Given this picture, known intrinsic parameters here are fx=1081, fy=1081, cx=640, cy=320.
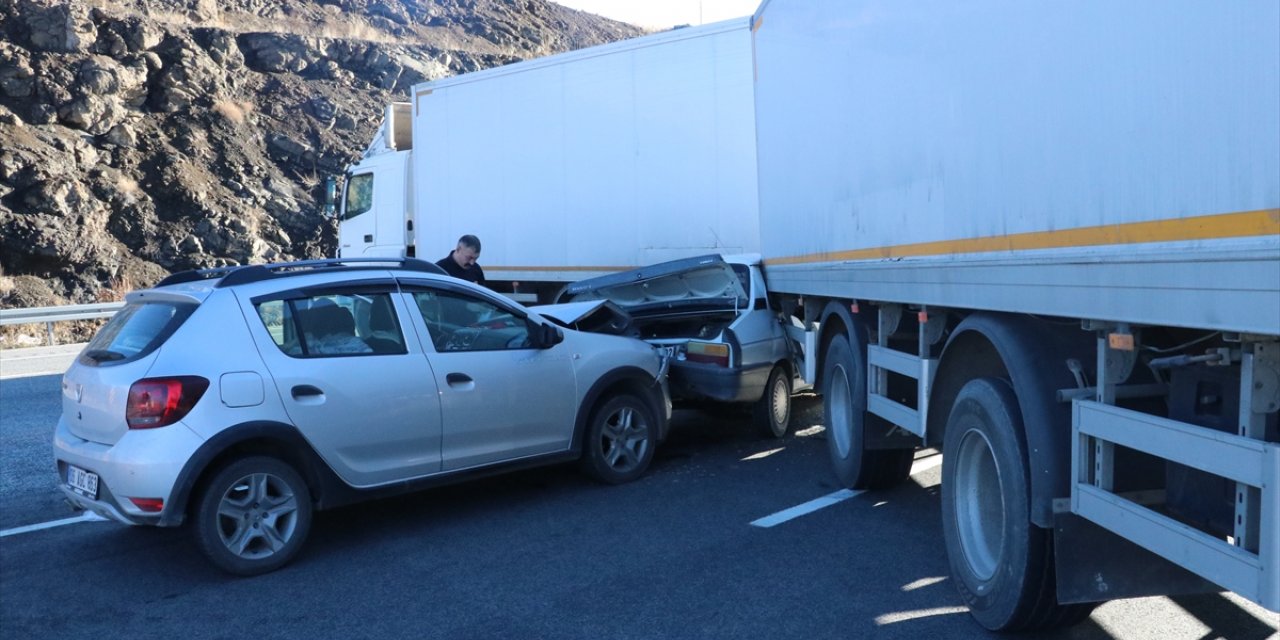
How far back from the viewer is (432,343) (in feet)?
21.6

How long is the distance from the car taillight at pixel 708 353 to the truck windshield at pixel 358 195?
9.59m

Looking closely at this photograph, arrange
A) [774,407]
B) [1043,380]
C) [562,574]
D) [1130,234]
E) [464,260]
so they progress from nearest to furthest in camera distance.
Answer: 1. [1130,234]
2. [1043,380]
3. [562,574]
4. [774,407]
5. [464,260]

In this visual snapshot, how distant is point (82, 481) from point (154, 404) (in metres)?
0.67

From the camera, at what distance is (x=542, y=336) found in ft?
23.5

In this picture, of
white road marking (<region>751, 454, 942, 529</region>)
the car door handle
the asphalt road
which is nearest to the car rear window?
the car door handle

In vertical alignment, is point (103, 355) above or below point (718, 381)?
above

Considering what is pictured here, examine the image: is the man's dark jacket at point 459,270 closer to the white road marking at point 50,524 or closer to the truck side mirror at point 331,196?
the white road marking at point 50,524

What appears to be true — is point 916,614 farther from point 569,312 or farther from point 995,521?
point 569,312

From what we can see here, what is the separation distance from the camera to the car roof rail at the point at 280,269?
6.17m

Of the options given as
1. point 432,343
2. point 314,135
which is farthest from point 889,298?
point 314,135

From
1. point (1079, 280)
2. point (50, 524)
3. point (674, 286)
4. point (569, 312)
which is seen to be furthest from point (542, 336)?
point (1079, 280)

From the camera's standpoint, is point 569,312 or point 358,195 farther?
point 358,195

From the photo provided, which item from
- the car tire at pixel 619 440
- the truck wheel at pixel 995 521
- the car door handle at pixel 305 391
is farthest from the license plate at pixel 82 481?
the truck wheel at pixel 995 521

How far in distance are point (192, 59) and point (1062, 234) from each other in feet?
99.0
